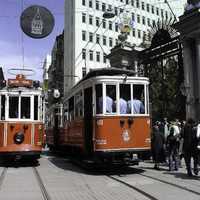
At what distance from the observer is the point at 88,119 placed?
15.5 metres

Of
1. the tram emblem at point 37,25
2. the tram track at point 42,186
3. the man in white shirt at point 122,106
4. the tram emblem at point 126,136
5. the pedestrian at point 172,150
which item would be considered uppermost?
the tram emblem at point 37,25

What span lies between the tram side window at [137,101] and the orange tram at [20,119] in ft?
14.6

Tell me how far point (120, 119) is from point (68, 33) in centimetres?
6314

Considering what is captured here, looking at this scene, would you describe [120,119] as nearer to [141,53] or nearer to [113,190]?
[113,190]

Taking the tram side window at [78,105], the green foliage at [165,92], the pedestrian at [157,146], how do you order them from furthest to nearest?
the green foliage at [165,92]
the tram side window at [78,105]
the pedestrian at [157,146]

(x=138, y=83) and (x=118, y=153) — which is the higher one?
(x=138, y=83)

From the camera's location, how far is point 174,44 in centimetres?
2556

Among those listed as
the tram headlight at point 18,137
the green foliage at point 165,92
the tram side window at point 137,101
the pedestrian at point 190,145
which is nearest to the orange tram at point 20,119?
the tram headlight at point 18,137

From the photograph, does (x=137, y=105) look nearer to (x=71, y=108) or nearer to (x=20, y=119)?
(x=71, y=108)

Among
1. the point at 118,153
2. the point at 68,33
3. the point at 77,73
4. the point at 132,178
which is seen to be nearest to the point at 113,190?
the point at 132,178

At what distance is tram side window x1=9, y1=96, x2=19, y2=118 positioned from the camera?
56.6 ft

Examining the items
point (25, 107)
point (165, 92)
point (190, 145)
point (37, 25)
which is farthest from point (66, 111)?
point (165, 92)

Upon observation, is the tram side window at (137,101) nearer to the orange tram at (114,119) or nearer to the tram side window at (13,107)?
the orange tram at (114,119)

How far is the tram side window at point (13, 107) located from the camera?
680 inches
